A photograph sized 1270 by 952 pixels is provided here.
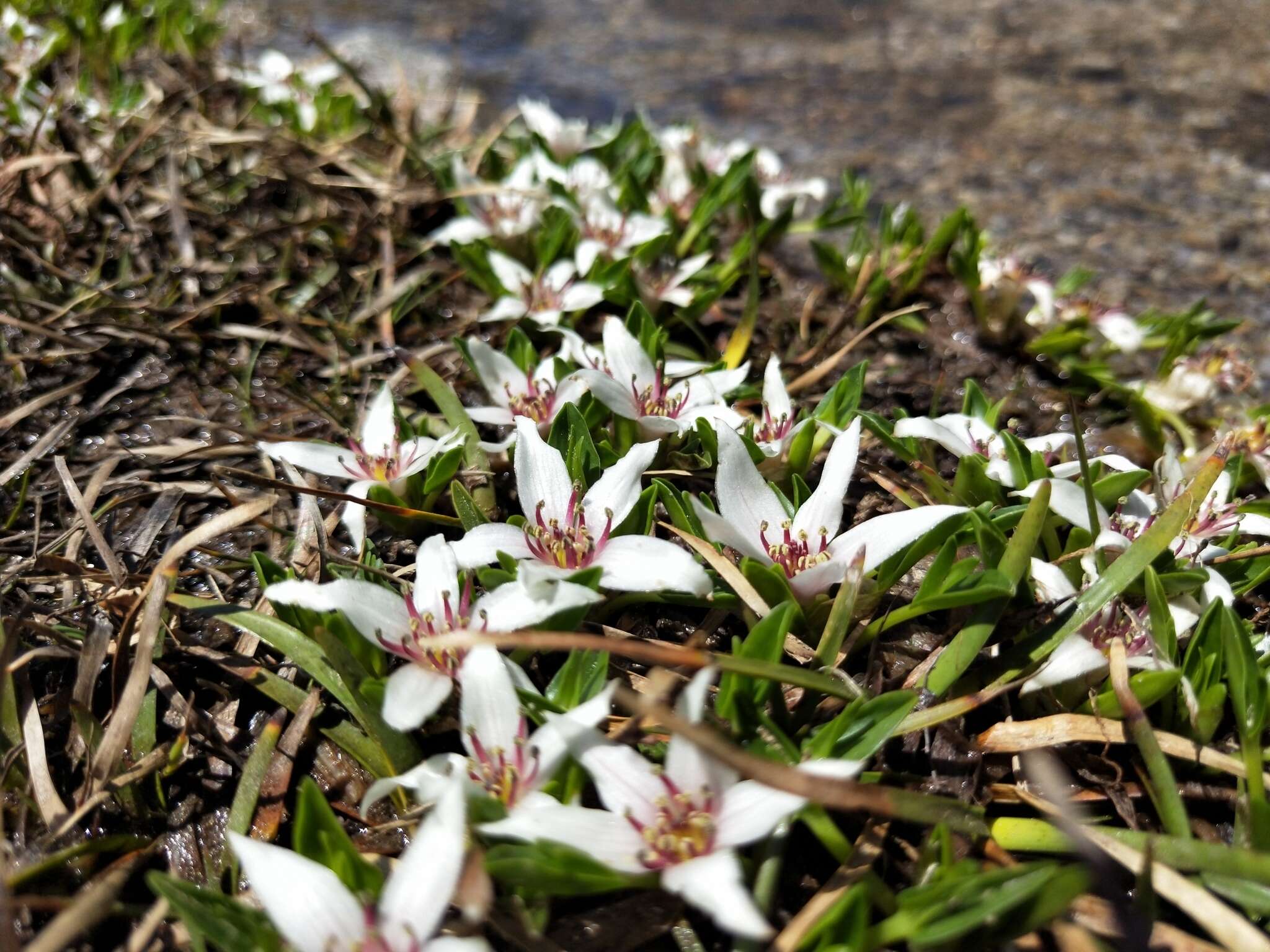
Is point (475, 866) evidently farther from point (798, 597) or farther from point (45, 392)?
point (45, 392)

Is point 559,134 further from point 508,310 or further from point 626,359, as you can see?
point 626,359

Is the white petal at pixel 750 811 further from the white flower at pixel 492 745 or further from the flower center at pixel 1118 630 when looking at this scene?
the flower center at pixel 1118 630

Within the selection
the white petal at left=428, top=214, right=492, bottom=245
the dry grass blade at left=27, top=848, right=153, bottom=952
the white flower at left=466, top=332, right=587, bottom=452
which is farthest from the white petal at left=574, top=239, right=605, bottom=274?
the dry grass blade at left=27, top=848, right=153, bottom=952

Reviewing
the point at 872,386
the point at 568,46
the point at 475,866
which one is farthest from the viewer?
the point at 568,46

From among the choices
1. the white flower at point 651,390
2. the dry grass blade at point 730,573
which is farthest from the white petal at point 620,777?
the white flower at point 651,390

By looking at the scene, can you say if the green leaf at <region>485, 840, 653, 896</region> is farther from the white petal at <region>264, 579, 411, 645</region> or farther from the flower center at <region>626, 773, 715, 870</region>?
the white petal at <region>264, 579, 411, 645</region>

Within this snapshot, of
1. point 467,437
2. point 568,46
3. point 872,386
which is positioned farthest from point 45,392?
point 568,46

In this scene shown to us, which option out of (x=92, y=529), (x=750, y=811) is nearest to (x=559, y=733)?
(x=750, y=811)
